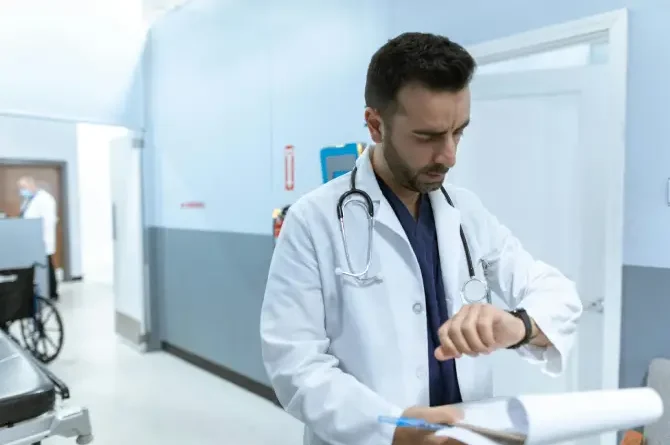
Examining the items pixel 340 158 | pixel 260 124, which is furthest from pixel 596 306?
pixel 260 124

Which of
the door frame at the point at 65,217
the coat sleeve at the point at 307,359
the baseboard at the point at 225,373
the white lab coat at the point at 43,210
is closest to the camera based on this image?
the coat sleeve at the point at 307,359

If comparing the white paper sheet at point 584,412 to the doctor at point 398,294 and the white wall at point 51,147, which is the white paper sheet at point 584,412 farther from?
the white wall at point 51,147

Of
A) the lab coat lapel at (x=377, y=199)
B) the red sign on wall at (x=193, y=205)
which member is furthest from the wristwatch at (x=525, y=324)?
the red sign on wall at (x=193, y=205)

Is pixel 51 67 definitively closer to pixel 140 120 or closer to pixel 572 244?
pixel 140 120

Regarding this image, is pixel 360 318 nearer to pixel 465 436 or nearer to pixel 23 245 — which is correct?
pixel 465 436

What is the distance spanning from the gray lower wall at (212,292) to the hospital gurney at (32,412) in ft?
5.31

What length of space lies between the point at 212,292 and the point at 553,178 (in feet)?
8.46

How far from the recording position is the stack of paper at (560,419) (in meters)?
0.70

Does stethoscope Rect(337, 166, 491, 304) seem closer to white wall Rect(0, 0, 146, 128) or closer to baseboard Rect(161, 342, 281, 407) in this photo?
baseboard Rect(161, 342, 281, 407)

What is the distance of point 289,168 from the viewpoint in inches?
127

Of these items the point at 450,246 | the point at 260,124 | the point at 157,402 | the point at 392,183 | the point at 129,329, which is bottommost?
the point at 157,402

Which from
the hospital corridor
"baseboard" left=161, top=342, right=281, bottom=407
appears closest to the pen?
the hospital corridor

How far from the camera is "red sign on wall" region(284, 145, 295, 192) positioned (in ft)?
10.5

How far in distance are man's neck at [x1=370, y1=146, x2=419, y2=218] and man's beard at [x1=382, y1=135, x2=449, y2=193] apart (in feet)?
0.15
